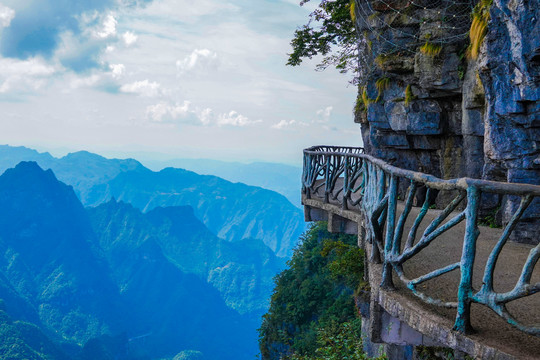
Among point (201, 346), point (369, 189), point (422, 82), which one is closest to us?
point (369, 189)

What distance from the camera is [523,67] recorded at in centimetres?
579

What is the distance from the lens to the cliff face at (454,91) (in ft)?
19.9

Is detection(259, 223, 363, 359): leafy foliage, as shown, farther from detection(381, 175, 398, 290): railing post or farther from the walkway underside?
detection(381, 175, 398, 290): railing post

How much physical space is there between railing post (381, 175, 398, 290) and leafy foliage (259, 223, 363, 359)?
58.8 feet

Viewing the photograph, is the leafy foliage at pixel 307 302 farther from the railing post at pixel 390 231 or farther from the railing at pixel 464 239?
the railing at pixel 464 239

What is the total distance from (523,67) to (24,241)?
131 metres

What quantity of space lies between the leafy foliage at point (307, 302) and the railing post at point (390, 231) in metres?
17.9

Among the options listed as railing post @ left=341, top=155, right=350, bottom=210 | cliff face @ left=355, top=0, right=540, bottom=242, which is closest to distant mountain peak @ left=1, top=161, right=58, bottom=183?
cliff face @ left=355, top=0, right=540, bottom=242

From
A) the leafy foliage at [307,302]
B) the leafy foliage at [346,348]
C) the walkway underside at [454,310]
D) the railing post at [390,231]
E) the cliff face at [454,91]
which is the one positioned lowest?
the leafy foliage at [307,302]

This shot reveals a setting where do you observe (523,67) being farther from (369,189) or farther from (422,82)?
(422,82)

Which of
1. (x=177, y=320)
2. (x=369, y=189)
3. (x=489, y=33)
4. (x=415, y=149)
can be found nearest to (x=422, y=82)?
(x=415, y=149)

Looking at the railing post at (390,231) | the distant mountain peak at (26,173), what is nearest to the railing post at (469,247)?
the railing post at (390,231)

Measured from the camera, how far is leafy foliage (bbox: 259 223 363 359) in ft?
80.5

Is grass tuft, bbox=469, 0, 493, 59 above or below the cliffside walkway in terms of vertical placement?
above
